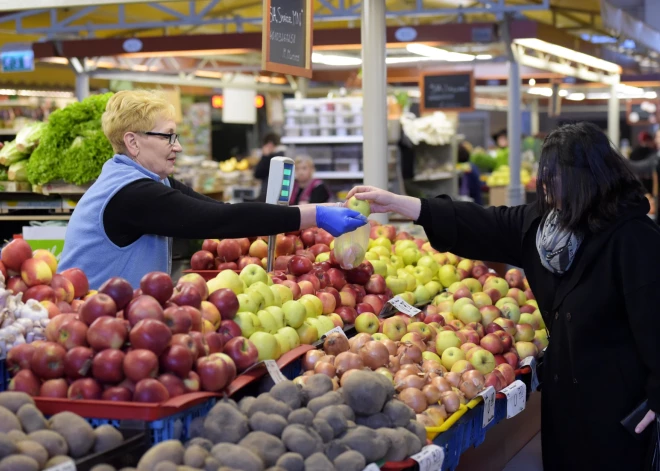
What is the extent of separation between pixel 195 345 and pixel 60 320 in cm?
39

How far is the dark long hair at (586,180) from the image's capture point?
3098 millimetres

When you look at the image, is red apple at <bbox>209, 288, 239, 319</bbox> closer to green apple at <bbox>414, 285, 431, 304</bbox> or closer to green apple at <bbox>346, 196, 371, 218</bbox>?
green apple at <bbox>346, 196, 371, 218</bbox>

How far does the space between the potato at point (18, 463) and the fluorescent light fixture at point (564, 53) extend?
30.8ft

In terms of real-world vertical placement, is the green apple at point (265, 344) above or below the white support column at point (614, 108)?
below

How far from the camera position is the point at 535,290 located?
11.4 feet

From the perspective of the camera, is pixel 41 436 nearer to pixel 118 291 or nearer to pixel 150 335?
pixel 150 335

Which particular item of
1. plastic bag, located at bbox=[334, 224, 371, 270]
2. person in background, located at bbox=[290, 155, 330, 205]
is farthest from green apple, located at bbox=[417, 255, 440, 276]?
person in background, located at bbox=[290, 155, 330, 205]

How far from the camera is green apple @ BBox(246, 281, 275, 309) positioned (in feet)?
10.8

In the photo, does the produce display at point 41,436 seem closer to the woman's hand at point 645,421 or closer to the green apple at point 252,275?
the green apple at point 252,275

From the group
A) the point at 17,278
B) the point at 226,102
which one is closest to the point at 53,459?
the point at 17,278

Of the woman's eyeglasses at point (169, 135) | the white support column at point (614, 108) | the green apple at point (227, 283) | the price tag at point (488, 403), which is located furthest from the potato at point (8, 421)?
the white support column at point (614, 108)

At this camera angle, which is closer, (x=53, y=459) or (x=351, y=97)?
(x=53, y=459)

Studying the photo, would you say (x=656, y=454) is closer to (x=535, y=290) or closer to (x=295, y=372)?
(x=535, y=290)

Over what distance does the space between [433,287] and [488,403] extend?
4.70ft
